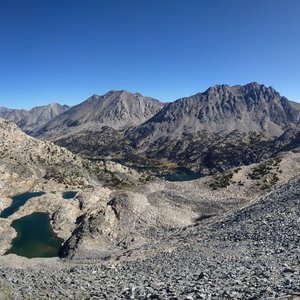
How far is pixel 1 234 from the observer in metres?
87.1

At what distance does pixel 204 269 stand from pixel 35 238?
62665 mm

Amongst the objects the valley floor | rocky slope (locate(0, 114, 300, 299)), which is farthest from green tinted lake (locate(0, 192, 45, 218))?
the valley floor

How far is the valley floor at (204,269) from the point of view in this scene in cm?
2548

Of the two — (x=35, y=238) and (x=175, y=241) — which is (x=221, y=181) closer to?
(x=175, y=241)

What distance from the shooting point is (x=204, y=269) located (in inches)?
1395

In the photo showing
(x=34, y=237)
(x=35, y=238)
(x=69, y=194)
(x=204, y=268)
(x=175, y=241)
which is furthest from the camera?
(x=69, y=194)

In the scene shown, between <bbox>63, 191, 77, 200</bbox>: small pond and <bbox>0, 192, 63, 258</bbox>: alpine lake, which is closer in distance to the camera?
<bbox>0, 192, 63, 258</bbox>: alpine lake

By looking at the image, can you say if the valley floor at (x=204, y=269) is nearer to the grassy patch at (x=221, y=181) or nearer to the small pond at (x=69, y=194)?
the grassy patch at (x=221, y=181)

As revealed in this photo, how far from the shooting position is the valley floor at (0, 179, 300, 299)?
83.6 feet

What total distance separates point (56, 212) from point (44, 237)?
10.8 m

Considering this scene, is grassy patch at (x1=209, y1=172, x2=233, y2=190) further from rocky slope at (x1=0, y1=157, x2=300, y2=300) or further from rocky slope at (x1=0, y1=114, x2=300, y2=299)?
rocky slope at (x1=0, y1=157, x2=300, y2=300)

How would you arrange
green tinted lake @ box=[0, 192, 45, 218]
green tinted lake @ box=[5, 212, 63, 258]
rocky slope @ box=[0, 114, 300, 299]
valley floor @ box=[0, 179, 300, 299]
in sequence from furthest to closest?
green tinted lake @ box=[0, 192, 45, 218]
green tinted lake @ box=[5, 212, 63, 258]
rocky slope @ box=[0, 114, 300, 299]
valley floor @ box=[0, 179, 300, 299]

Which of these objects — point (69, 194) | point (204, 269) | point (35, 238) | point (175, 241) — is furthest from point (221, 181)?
point (69, 194)

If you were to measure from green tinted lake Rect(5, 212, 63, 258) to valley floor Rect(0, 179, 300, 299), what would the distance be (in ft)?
77.7
